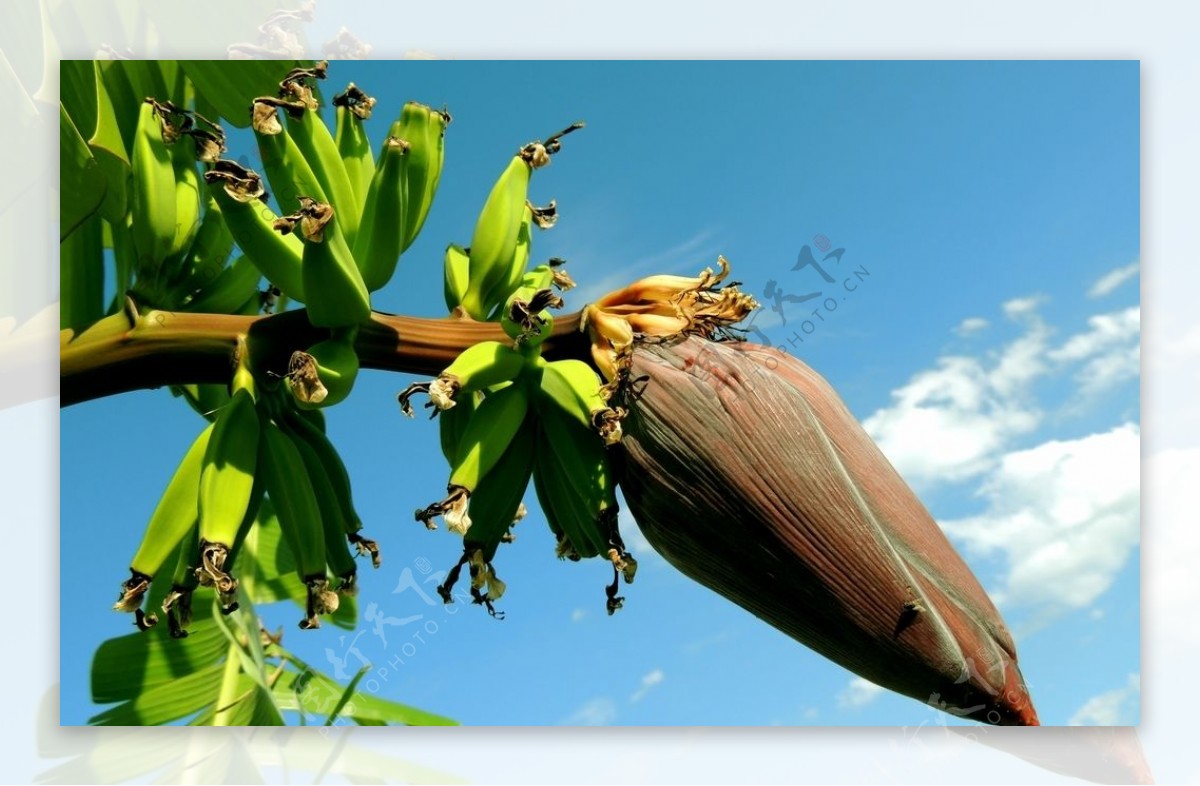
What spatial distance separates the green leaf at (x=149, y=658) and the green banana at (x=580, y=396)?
0.65 meters

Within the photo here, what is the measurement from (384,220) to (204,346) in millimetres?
215

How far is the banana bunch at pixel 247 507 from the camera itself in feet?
3.40

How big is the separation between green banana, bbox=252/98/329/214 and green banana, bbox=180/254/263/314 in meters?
0.15

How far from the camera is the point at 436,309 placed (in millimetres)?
1593

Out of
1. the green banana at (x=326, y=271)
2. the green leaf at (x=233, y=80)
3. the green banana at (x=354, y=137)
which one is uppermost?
the green leaf at (x=233, y=80)

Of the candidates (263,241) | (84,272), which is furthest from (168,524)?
(84,272)

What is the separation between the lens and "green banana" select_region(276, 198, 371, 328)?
100 cm

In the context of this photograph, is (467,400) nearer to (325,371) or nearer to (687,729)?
(325,371)

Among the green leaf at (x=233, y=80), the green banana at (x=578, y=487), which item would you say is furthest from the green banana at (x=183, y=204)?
the green banana at (x=578, y=487)

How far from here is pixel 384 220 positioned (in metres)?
1.12

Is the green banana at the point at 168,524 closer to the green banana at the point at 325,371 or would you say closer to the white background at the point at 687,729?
the green banana at the point at 325,371
